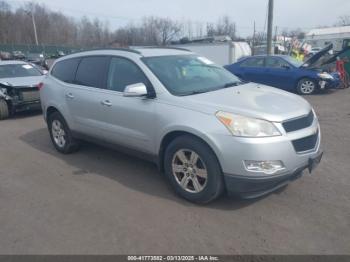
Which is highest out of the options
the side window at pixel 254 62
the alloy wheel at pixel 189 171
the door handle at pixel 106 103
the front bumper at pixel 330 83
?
→ the door handle at pixel 106 103

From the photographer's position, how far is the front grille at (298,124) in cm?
325

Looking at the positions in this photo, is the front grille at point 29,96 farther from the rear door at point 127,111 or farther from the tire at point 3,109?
the rear door at point 127,111

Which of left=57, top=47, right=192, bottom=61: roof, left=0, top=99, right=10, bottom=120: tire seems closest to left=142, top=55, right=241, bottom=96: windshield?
left=57, top=47, right=192, bottom=61: roof

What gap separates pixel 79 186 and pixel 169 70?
1990mm

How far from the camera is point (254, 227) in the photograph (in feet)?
10.4

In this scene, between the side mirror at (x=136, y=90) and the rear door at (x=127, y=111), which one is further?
the rear door at (x=127, y=111)

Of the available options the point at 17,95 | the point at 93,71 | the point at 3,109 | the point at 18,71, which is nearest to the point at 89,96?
the point at 93,71

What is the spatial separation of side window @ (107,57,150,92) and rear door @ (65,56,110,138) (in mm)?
140

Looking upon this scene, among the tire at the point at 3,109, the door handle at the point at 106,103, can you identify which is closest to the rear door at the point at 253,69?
the tire at the point at 3,109

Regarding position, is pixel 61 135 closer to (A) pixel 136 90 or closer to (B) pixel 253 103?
(A) pixel 136 90

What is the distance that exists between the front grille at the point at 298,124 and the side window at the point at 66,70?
3.55m

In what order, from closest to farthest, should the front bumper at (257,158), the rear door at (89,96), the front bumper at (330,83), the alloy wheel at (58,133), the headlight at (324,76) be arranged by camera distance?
the front bumper at (257,158)
the rear door at (89,96)
the alloy wheel at (58,133)
the headlight at (324,76)
the front bumper at (330,83)

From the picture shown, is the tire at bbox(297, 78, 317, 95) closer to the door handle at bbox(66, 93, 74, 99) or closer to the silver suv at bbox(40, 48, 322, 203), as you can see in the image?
the silver suv at bbox(40, 48, 322, 203)

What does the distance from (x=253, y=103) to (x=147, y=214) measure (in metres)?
1.71
